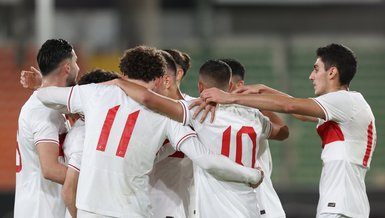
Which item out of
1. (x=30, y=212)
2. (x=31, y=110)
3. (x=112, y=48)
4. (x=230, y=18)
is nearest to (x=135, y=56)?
(x=31, y=110)

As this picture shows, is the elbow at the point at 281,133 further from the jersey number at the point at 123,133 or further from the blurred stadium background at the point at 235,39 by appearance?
the blurred stadium background at the point at 235,39

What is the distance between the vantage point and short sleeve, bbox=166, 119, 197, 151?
605 cm

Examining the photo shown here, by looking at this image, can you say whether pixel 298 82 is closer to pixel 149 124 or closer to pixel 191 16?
pixel 191 16

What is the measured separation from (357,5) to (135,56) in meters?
12.6

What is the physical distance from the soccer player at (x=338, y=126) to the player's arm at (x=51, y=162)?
1.13 metres

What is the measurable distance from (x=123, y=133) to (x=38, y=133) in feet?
2.34

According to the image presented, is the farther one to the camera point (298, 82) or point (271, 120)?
point (298, 82)

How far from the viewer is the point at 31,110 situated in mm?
6418

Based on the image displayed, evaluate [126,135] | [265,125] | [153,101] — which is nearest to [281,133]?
[265,125]

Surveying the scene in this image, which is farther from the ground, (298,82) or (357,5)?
(357,5)

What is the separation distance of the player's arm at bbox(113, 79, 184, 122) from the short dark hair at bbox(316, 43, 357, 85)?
1312 millimetres

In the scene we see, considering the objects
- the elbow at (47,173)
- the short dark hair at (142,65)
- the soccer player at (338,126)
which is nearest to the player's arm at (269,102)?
the soccer player at (338,126)

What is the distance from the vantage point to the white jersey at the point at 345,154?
21.2ft

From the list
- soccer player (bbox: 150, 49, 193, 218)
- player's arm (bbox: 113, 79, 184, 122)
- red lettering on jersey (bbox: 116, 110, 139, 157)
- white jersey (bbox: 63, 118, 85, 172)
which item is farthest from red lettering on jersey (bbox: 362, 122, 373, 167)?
white jersey (bbox: 63, 118, 85, 172)
